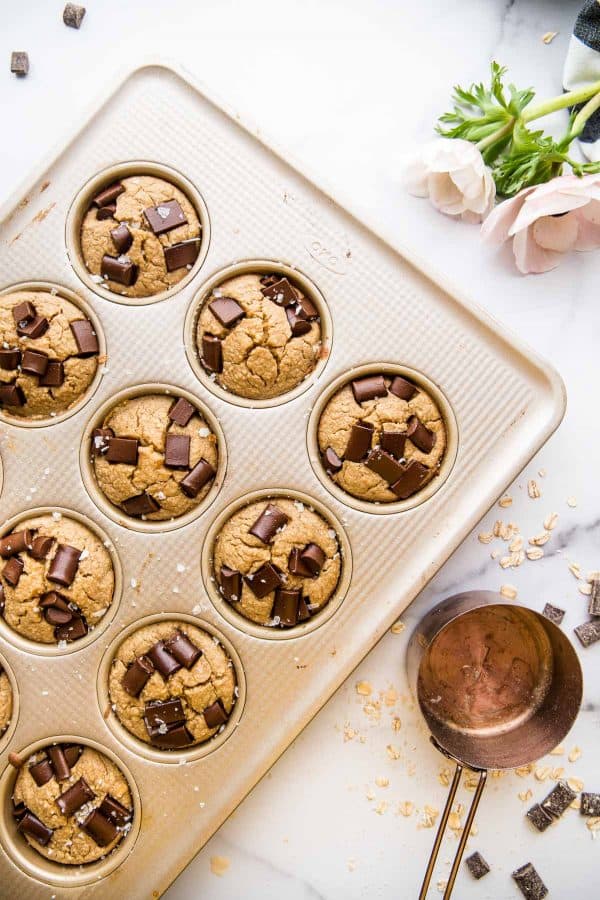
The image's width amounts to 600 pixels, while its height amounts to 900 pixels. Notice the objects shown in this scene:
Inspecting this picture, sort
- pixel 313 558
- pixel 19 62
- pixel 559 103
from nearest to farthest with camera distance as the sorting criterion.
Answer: pixel 313 558 < pixel 559 103 < pixel 19 62

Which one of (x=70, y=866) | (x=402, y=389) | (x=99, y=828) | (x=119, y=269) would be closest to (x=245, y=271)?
(x=119, y=269)

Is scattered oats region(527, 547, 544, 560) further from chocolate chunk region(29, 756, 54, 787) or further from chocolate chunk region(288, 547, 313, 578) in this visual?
chocolate chunk region(29, 756, 54, 787)

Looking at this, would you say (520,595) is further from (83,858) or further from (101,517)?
(83,858)

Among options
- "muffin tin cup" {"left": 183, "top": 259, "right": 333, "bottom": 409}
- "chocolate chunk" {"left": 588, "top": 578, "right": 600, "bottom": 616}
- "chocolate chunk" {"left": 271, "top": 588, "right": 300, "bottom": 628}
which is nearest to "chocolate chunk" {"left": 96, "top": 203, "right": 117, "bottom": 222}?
"muffin tin cup" {"left": 183, "top": 259, "right": 333, "bottom": 409}

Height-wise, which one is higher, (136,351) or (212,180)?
(212,180)

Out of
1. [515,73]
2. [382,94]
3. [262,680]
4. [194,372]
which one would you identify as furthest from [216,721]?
[515,73]

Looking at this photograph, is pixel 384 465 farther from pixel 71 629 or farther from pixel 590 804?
pixel 590 804
